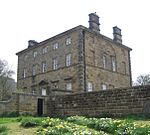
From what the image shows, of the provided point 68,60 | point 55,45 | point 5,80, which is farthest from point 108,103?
point 5,80

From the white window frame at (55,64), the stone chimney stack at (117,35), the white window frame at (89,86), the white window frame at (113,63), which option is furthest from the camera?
the stone chimney stack at (117,35)

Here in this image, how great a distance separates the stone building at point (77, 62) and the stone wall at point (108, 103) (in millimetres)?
8081

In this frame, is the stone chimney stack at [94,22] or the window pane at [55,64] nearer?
the stone chimney stack at [94,22]

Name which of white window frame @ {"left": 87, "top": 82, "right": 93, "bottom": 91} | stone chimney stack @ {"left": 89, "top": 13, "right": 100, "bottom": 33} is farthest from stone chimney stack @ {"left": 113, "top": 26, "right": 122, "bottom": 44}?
white window frame @ {"left": 87, "top": 82, "right": 93, "bottom": 91}

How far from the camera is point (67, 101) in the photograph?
2289 centimetres

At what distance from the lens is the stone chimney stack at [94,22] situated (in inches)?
1485

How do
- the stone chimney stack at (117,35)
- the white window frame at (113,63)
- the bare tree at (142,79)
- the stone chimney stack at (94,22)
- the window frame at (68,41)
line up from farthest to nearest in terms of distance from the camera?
the bare tree at (142,79) → the stone chimney stack at (117,35) → the white window frame at (113,63) → the stone chimney stack at (94,22) → the window frame at (68,41)

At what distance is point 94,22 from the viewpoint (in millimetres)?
38281

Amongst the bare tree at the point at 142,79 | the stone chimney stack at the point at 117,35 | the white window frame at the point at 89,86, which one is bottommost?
the white window frame at the point at 89,86

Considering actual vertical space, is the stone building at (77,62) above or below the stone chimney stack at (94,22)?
below

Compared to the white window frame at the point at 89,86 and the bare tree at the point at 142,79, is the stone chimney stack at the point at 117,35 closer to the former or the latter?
the white window frame at the point at 89,86

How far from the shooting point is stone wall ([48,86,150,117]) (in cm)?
1724

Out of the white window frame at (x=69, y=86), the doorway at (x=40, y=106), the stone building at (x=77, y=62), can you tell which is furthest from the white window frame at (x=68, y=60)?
the doorway at (x=40, y=106)

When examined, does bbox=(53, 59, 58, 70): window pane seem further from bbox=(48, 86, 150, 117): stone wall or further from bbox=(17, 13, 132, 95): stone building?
bbox=(48, 86, 150, 117): stone wall
